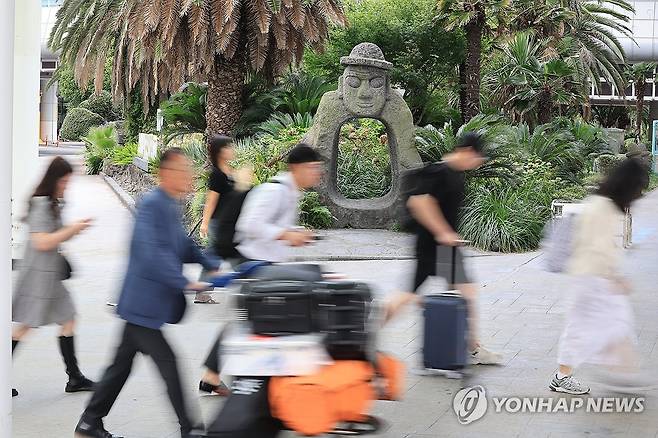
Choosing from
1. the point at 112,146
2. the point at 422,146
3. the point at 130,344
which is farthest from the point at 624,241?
the point at 112,146

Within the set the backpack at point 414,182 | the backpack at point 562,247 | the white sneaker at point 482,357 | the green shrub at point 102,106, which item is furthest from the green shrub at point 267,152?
the green shrub at point 102,106

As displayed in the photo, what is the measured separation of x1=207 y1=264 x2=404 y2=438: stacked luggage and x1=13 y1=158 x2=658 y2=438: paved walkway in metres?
1.48

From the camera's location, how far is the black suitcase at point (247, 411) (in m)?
4.41

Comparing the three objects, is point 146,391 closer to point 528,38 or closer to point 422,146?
point 422,146

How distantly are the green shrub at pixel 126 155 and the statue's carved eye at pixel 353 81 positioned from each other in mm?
12124

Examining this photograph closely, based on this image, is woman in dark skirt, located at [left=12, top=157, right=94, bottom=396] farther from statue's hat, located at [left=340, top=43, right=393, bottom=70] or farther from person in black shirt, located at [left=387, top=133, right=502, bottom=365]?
statue's hat, located at [left=340, top=43, right=393, bottom=70]

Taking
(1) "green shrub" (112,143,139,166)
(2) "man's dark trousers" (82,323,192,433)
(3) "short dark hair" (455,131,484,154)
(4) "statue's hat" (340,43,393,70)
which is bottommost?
(2) "man's dark trousers" (82,323,192,433)

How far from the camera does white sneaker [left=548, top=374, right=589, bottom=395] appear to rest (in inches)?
261

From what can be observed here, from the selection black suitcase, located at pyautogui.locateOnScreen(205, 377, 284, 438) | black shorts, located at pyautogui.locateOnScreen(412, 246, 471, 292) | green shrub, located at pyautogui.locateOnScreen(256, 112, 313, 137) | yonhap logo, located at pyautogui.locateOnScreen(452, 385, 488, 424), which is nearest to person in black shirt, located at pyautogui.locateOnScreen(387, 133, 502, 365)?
black shorts, located at pyautogui.locateOnScreen(412, 246, 471, 292)

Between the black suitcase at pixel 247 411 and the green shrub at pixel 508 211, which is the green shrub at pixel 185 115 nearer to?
the green shrub at pixel 508 211

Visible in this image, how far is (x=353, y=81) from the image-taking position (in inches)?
647

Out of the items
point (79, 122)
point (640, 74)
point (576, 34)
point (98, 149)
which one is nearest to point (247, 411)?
point (98, 149)

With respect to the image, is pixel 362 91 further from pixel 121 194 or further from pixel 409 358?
pixel 409 358

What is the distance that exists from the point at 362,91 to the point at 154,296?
11564mm
